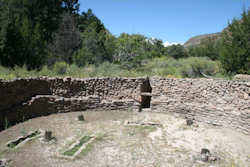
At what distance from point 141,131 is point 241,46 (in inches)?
319

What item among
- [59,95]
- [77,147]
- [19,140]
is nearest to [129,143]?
[77,147]

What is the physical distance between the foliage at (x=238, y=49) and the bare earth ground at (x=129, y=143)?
5.18 m

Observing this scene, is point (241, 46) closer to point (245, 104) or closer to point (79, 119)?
point (245, 104)

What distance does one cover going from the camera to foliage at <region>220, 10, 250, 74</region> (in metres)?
11.4

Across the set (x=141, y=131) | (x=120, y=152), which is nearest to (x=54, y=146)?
(x=120, y=152)

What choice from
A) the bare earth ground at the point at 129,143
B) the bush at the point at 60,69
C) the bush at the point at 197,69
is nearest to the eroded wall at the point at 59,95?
the bare earth ground at the point at 129,143

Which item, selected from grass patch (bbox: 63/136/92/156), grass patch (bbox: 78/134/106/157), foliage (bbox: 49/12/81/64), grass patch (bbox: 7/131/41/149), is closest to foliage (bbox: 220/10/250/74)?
grass patch (bbox: 78/134/106/157)

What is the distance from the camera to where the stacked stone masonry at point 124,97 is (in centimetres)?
828

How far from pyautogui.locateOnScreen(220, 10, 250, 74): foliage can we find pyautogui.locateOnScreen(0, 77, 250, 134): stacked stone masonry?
340 cm

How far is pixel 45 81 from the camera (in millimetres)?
10000

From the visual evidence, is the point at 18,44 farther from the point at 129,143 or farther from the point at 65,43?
the point at 129,143

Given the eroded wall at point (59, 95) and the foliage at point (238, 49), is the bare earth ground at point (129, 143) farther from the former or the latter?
the foliage at point (238, 49)

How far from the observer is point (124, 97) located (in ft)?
36.3

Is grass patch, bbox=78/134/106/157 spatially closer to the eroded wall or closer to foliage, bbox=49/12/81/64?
the eroded wall
